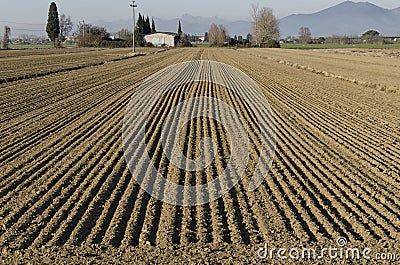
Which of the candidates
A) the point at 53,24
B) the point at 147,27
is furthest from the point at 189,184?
the point at 147,27

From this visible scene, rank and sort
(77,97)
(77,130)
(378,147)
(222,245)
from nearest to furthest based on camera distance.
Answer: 1. (222,245)
2. (378,147)
3. (77,130)
4. (77,97)

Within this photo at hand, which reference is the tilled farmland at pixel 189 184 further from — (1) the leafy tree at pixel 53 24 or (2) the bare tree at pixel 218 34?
(2) the bare tree at pixel 218 34

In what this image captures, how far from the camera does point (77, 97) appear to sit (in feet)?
54.8

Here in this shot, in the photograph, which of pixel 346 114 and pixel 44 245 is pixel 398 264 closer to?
→ pixel 44 245

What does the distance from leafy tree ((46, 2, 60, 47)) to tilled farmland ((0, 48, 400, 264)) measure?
7797 centimetres

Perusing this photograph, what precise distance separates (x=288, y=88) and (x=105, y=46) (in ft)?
237

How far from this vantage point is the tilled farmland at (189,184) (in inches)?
217

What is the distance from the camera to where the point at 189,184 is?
25.1 feet

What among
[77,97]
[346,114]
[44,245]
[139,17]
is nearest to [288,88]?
[346,114]

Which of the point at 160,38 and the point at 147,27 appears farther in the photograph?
the point at 147,27

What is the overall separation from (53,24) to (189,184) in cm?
8700

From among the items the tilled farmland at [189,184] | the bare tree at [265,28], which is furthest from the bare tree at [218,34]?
the tilled farmland at [189,184]

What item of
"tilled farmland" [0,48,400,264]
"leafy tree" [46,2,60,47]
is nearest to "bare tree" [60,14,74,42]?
"leafy tree" [46,2,60,47]

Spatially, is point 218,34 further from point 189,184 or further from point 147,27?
point 189,184
